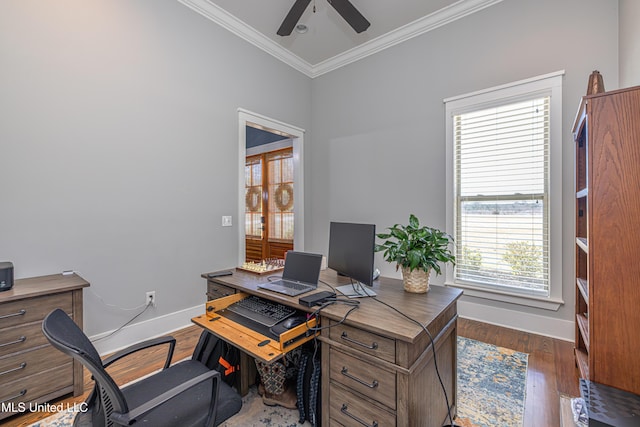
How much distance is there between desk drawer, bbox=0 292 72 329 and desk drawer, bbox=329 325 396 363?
1745 mm

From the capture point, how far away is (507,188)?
2.86m

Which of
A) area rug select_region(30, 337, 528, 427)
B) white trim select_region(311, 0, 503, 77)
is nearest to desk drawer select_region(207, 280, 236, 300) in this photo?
area rug select_region(30, 337, 528, 427)

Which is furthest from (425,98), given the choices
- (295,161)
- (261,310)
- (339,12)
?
(261,310)

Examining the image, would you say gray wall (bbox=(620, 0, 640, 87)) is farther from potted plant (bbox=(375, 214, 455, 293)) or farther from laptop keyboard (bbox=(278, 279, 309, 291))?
laptop keyboard (bbox=(278, 279, 309, 291))

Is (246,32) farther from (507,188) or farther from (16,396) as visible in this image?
(16,396)

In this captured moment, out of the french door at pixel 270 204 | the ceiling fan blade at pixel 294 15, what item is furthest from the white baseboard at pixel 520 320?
the ceiling fan blade at pixel 294 15

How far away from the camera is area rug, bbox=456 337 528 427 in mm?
1673

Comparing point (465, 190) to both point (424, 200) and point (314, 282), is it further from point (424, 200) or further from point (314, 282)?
point (314, 282)

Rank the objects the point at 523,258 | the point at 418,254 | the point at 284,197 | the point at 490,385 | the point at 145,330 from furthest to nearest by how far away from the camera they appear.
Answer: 1. the point at 284,197
2. the point at 523,258
3. the point at 145,330
4. the point at 490,385
5. the point at 418,254

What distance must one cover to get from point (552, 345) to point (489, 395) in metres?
1.14

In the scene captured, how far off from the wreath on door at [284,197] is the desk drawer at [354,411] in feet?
12.6

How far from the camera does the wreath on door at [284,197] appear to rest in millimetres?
5020

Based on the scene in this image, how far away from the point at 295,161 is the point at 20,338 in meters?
3.45

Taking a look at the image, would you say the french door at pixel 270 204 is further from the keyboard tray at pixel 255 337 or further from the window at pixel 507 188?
the keyboard tray at pixel 255 337
